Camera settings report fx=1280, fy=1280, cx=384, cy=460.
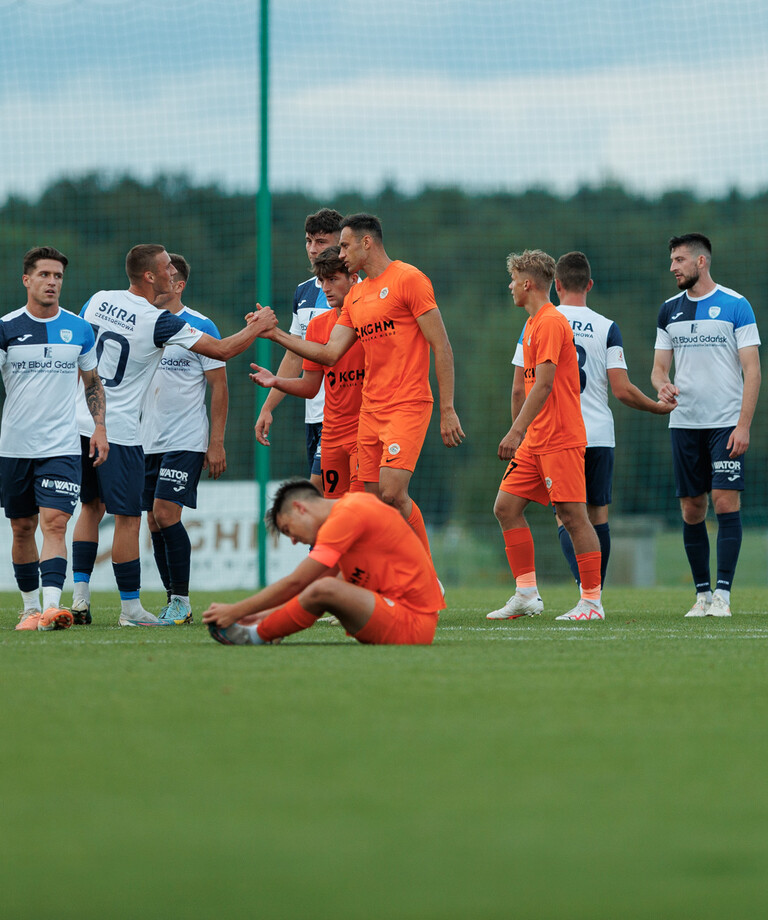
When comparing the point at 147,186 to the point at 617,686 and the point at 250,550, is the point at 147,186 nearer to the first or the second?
the point at 250,550

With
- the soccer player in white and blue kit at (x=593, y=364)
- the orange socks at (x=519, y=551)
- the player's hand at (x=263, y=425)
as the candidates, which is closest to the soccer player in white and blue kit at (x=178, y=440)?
the player's hand at (x=263, y=425)

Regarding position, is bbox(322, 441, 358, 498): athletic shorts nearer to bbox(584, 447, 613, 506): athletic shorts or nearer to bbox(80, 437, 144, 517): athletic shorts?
bbox(80, 437, 144, 517): athletic shorts

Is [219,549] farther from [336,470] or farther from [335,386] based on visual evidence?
[335,386]

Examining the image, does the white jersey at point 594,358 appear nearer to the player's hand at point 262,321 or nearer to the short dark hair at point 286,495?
the player's hand at point 262,321

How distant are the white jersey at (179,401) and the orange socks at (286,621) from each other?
109 inches

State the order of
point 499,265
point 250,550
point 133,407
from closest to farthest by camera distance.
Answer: point 133,407 → point 250,550 → point 499,265

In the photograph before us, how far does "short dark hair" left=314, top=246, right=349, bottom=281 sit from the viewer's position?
23.6 feet

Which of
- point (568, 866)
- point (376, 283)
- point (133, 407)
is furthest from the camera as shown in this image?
point (133, 407)

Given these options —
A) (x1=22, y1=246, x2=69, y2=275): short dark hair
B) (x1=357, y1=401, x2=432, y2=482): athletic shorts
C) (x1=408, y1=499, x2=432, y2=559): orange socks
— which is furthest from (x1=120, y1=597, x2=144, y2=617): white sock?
(x1=22, y1=246, x2=69, y2=275): short dark hair

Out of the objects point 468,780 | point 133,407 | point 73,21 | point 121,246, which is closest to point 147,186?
point 121,246

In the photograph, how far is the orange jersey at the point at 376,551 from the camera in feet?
16.0

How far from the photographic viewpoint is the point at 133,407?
23.9ft

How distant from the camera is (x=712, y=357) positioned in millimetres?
7738

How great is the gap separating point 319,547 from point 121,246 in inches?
564
